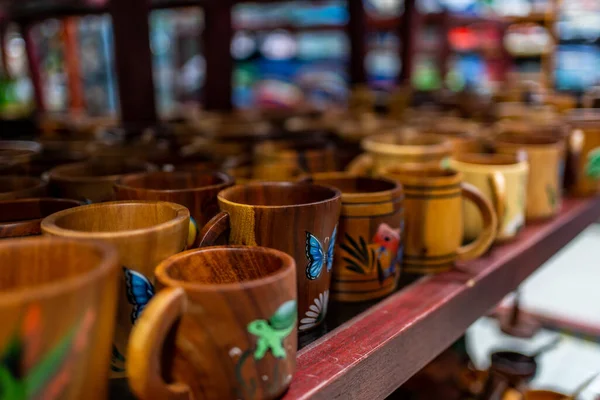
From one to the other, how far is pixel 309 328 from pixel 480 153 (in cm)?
69

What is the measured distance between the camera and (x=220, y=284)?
1.59 ft

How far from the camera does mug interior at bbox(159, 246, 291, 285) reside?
531mm

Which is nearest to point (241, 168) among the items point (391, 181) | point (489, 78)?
point (391, 181)

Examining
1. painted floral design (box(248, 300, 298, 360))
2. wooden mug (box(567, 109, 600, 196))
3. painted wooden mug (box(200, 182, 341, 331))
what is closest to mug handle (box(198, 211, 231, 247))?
painted wooden mug (box(200, 182, 341, 331))

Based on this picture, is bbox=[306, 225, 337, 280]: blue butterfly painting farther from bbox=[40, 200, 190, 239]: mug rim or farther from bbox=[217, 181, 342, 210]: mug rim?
bbox=[40, 200, 190, 239]: mug rim

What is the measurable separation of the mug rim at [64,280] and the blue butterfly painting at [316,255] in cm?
24

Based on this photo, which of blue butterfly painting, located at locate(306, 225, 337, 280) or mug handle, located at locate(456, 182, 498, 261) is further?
mug handle, located at locate(456, 182, 498, 261)

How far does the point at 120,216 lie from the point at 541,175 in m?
0.84

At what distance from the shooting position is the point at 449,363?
1.60m

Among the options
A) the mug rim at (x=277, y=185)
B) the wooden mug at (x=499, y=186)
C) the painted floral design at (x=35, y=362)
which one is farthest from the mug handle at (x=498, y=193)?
the painted floral design at (x=35, y=362)

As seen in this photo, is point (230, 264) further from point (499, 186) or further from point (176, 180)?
point (499, 186)

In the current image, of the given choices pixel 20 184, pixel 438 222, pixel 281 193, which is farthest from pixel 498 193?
pixel 20 184

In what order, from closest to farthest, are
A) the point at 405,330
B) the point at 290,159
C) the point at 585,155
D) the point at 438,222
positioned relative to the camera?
the point at 405,330 → the point at 438,222 → the point at 290,159 → the point at 585,155

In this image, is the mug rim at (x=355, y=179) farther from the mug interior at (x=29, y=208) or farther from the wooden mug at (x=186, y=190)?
the mug interior at (x=29, y=208)
